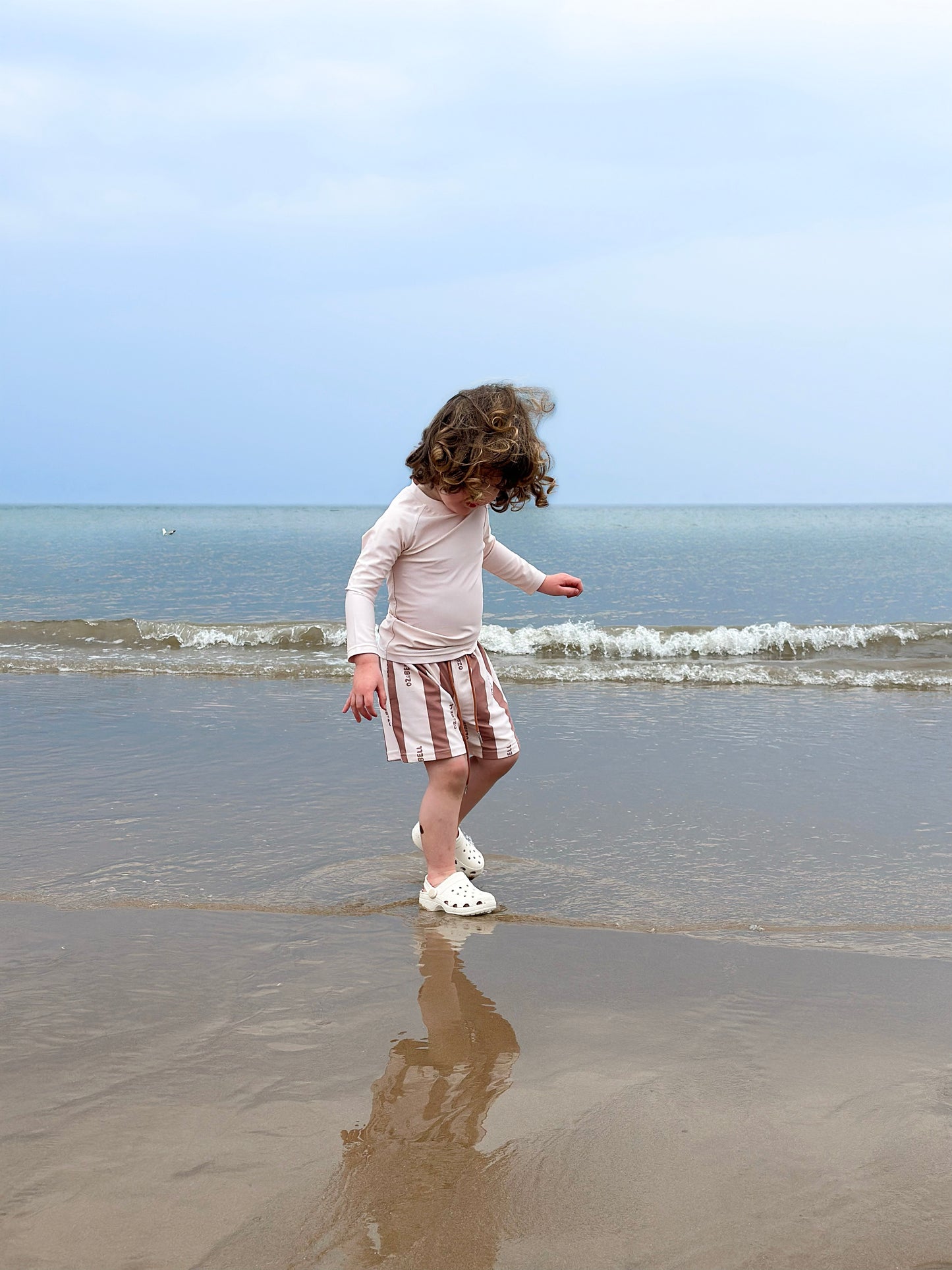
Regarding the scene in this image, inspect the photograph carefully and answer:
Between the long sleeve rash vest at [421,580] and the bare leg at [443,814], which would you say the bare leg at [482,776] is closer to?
the bare leg at [443,814]

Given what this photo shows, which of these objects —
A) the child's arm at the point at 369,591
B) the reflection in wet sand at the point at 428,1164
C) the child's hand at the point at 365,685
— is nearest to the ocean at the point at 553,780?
the child's hand at the point at 365,685

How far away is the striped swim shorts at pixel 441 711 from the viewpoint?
3391mm

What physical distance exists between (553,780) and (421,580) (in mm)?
1984

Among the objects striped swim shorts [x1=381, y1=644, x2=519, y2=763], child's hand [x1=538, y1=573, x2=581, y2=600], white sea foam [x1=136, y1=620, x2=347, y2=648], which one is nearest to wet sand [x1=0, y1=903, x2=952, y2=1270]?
striped swim shorts [x1=381, y1=644, x2=519, y2=763]

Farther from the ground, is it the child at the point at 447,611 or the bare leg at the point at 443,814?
the child at the point at 447,611

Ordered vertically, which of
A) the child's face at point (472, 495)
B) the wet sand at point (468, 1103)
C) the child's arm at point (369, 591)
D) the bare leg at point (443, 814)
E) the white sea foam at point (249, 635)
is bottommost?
the wet sand at point (468, 1103)

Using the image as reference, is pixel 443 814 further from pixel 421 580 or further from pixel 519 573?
pixel 519 573

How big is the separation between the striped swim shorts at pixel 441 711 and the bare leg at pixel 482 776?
0.16 ft

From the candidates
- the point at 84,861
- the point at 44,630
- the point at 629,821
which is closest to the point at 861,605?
the point at 44,630

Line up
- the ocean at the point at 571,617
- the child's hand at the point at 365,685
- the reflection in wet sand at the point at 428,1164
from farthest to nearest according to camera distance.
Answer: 1. the ocean at the point at 571,617
2. the child's hand at the point at 365,685
3. the reflection in wet sand at the point at 428,1164

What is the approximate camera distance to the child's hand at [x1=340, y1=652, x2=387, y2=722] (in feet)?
10.2

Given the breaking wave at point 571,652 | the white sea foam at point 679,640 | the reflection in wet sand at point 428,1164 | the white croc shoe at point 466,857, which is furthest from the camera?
the white sea foam at point 679,640

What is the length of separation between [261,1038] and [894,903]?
83.7 inches

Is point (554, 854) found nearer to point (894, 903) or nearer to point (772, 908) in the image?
point (772, 908)
